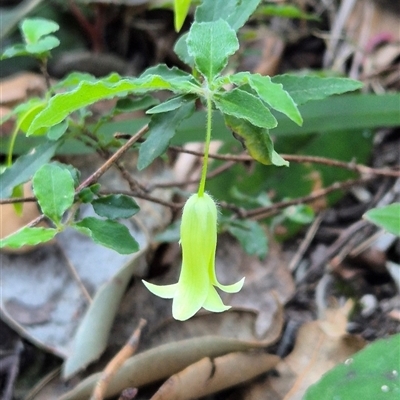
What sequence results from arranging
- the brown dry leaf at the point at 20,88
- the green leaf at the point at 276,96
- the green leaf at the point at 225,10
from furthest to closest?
the brown dry leaf at the point at 20,88
the green leaf at the point at 225,10
the green leaf at the point at 276,96

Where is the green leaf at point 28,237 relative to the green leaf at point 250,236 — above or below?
above

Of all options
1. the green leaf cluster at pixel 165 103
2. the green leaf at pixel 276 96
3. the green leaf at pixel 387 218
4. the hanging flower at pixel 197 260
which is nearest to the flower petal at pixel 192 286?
the hanging flower at pixel 197 260

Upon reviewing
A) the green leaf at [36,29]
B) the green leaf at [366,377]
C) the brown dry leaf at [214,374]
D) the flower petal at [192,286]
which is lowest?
the brown dry leaf at [214,374]

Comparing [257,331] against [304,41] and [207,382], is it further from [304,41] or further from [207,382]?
[304,41]

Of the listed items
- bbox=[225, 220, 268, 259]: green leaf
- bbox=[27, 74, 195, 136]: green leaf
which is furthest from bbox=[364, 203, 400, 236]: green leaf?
bbox=[27, 74, 195, 136]: green leaf

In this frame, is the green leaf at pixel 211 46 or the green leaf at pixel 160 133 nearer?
the green leaf at pixel 211 46

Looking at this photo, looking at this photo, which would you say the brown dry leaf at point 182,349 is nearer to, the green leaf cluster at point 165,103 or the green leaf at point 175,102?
the green leaf cluster at point 165,103

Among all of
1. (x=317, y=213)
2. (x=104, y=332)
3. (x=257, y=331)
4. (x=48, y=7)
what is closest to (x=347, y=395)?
(x=257, y=331)
